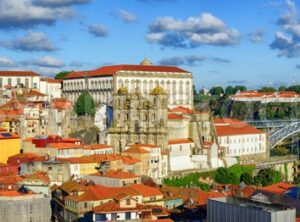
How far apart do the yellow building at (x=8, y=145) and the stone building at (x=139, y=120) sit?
6.47 metres

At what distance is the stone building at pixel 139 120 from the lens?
40.7 metres

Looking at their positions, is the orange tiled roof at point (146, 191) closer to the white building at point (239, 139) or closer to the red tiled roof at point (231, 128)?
the white building at point (239, 139)

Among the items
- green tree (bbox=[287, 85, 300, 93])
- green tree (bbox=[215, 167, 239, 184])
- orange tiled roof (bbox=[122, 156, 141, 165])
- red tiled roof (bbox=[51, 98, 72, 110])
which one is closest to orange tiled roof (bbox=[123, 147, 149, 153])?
orange tiled roof (bbox=[122, 156, 141, 165])

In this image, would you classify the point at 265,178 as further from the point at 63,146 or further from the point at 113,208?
the point at 113,208

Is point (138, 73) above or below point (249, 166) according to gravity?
above

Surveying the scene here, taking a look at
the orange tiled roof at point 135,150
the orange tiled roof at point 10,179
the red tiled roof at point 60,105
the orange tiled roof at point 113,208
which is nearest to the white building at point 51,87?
the red tiled roof at point 60,105

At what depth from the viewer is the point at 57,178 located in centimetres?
3225

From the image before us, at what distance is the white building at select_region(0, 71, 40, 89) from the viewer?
59.2m

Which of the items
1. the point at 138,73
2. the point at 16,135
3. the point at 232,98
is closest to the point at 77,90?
the point at 138,73

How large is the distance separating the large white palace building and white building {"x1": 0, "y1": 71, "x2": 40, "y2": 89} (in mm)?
3930

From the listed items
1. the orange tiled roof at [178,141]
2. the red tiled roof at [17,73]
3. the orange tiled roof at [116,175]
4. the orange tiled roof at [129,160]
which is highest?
the red tiled roof at [17,73]

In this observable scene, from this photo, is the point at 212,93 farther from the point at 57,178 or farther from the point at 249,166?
the point at 57,178

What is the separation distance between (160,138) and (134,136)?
94.0 inches

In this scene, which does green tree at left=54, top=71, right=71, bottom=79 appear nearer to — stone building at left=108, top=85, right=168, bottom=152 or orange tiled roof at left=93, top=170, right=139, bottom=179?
stone building at left=108, top=85, right=168, bottom=152
